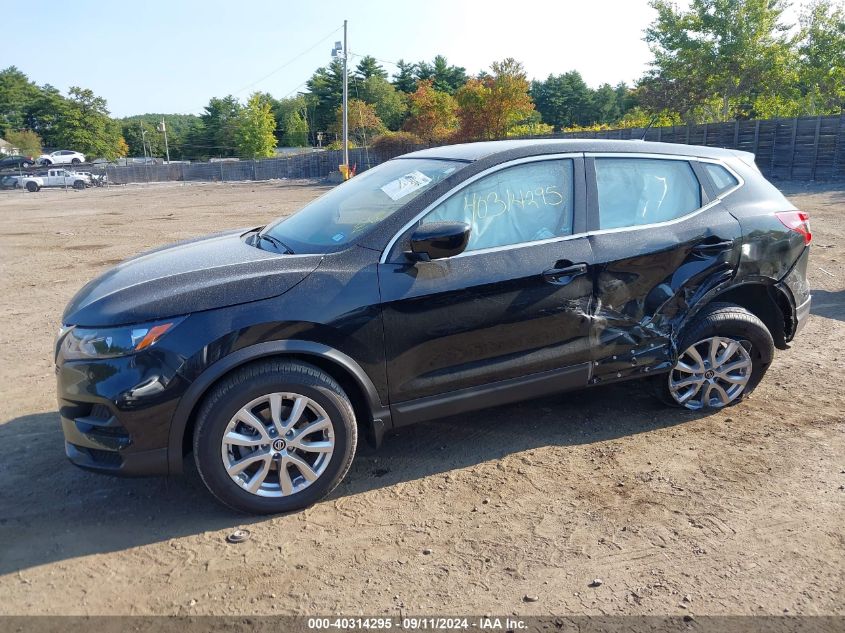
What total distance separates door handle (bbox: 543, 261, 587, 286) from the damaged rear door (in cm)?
13

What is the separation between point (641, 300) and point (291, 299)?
7.14 feet

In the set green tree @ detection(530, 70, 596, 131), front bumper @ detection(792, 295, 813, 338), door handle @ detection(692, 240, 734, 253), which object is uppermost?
green tree @ detection(530, 70, 596, 131)

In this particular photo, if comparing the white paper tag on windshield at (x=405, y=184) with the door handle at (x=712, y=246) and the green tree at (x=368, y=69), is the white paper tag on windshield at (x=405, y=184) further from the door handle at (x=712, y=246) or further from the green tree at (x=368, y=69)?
the green tree at (x=368, y=69)

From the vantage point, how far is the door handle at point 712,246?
435 cm

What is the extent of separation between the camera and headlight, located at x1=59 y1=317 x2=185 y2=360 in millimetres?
3260

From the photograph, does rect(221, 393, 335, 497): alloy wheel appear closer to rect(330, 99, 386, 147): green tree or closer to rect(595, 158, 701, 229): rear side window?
rect(595, 158, 701, 229): rear side window

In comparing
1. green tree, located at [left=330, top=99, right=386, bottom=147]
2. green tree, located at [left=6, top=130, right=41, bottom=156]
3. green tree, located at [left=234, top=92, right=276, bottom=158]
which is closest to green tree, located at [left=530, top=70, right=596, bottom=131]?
green tree, located at [left=330, top=99, right=386, bottom=147]

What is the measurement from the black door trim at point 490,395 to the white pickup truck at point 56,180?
1916 inches

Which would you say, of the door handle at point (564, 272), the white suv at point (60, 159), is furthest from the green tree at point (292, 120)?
the door handle at point (564, 272)

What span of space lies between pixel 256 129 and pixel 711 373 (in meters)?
84.3

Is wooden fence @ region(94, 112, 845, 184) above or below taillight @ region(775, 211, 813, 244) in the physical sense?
above

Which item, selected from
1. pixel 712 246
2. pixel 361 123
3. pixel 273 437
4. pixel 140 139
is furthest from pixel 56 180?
pixel 140 139

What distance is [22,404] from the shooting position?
5.05 metres

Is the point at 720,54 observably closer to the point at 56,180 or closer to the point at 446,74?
the point at 56,180
